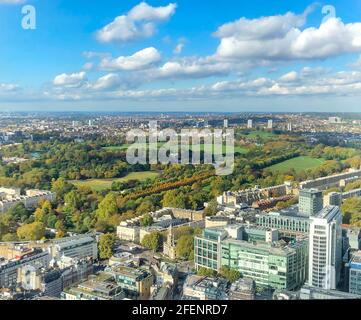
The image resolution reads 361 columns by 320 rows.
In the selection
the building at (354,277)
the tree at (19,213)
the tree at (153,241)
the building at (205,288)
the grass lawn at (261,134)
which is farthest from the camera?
the grass lawn at (261,134)

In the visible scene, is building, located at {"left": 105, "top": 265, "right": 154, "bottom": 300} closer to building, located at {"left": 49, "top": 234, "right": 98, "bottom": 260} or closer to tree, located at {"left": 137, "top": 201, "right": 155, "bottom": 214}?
building, located at {"left": 49, "top": 234, "right": 98, "bottom": 260}

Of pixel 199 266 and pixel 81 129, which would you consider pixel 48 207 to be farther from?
pixel 199 266

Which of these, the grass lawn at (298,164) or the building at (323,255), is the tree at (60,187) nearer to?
the grass lawn at (298,164)

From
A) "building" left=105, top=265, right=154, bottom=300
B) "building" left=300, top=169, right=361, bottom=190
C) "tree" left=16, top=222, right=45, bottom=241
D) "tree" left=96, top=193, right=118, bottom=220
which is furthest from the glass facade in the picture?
"tree" left=16, top=222, right=45, bottom=241

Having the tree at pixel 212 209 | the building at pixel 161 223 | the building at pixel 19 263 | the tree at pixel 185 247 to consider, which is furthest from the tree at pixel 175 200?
the building at pixel 19 263

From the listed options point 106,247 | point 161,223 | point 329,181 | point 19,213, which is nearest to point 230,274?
point 106,247

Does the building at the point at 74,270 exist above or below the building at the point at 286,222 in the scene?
below
